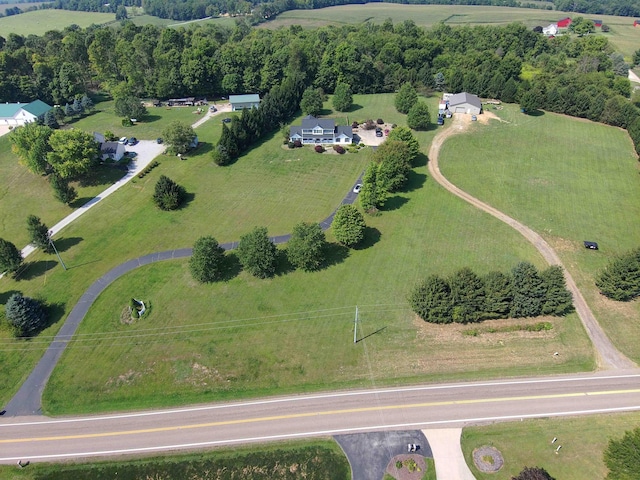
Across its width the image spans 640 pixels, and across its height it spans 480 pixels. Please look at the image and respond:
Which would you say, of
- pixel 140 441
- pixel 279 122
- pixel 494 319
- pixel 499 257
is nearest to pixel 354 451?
pixel 140 441

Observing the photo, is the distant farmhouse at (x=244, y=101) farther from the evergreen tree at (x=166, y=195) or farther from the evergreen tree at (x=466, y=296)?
the evergreen tree at (x=466, y=296)

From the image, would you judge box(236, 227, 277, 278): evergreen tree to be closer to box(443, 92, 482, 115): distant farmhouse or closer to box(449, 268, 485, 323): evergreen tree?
box(449, 268, 485, 323): evergreen tree

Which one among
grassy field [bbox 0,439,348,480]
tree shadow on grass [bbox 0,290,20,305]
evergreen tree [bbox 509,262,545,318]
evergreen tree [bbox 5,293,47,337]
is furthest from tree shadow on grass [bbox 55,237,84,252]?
evergreen tree [bbox 509,262,545,318]

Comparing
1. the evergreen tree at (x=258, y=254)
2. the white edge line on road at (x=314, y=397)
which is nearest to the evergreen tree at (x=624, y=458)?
the white edge line on road at (x=314, y=397)

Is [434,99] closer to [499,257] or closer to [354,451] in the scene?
[499,257]

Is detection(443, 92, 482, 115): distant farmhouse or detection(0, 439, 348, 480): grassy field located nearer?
detection(0, 439, 348, 480): grassy field

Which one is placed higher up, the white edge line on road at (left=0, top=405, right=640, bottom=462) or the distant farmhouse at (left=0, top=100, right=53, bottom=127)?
the distant farmhouse at (left=0, top=100, right=53, bottom=127)
